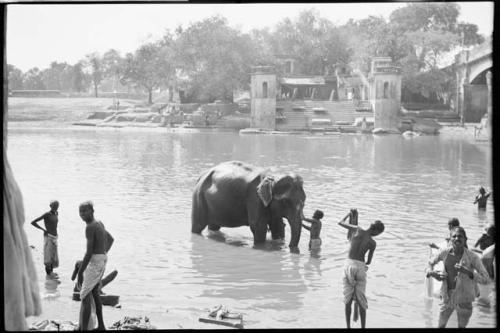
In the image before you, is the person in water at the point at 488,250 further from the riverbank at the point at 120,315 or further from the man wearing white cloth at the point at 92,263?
the man wearing white cloth at the point at 92,263

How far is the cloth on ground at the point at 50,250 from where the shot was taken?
816 centimetres

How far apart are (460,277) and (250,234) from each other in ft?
19.8

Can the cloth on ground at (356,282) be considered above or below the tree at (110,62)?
below

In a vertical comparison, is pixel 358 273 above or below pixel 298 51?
below

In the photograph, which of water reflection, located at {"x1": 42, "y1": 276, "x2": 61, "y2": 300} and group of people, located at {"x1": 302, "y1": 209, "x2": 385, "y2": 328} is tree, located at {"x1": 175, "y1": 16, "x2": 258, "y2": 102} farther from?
group of people, located at {"x1": 302, "y1": 209, "x2": 385, "y2": 328}

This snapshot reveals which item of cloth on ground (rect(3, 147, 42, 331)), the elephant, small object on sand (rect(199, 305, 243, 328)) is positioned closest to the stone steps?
the elephant

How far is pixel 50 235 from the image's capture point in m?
8.13

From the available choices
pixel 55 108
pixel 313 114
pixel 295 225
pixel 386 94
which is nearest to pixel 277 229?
pixel 295 225

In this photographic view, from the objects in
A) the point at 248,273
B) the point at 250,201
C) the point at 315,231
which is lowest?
the point at 248,273

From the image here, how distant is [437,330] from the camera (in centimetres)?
473

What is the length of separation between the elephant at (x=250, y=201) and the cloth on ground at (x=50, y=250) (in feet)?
9.93

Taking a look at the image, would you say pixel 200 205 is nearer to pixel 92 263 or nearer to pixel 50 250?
pixel 50 250

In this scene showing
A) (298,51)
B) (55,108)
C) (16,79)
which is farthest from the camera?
(16,79)

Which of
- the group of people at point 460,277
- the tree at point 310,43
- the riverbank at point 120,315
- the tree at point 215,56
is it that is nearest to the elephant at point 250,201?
the riverbank at point 120,315
